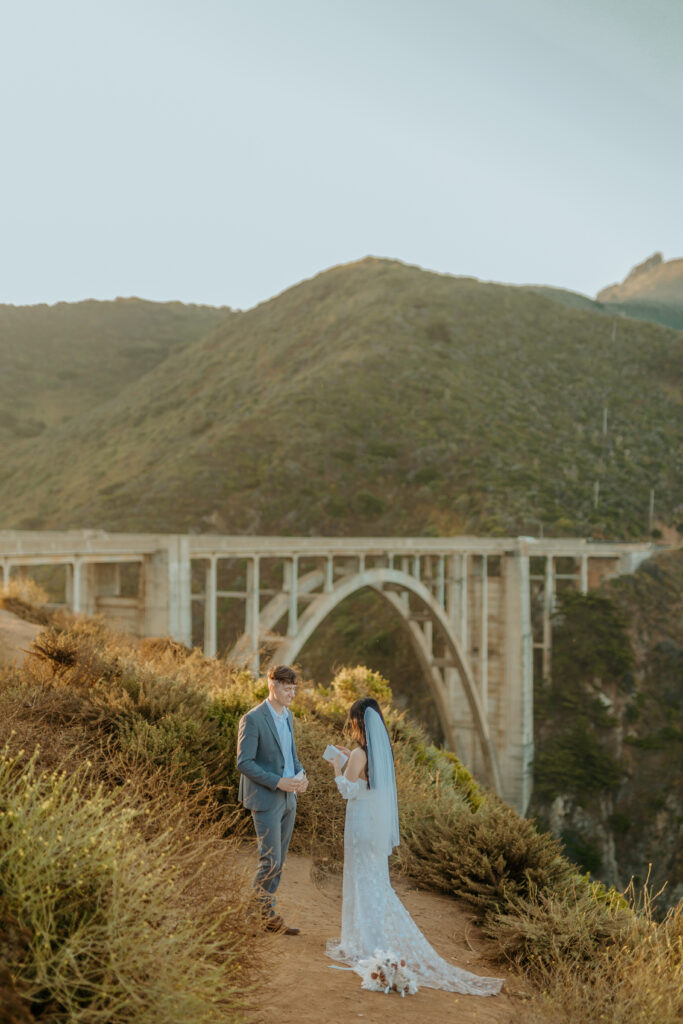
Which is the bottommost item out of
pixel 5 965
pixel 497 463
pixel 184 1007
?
pixel 184 1007

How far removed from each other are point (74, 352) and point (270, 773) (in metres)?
104

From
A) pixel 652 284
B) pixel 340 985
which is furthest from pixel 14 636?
pixel 652 284

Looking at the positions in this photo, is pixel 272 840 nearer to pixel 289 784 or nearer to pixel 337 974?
pixel 289 784

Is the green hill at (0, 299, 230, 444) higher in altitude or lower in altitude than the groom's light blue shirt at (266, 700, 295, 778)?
higher

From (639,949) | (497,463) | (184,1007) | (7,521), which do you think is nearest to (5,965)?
(184,1007)

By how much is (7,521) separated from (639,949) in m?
61.9

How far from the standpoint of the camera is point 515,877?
7289 millimetres

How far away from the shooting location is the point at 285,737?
19.0 feet

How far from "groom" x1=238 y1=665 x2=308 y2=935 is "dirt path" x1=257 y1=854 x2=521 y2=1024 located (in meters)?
0.34

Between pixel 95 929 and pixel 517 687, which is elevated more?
pixel 95 929

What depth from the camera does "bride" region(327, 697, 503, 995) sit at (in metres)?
5.28

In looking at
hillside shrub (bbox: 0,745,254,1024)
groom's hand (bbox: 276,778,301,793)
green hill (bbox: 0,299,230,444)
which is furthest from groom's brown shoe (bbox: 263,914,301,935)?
green hill (bbox: 0,299,230,444)

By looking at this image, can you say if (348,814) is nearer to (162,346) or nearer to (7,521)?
(7,521)

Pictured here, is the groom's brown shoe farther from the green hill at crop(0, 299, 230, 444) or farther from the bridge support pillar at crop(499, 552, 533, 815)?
the green hill at crop(0, 299, 230, 444)
